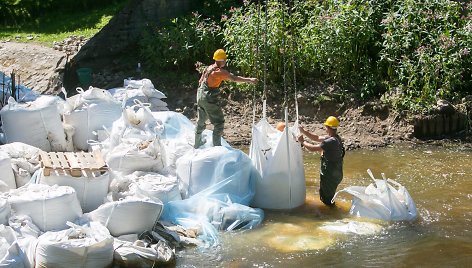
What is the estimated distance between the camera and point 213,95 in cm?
906

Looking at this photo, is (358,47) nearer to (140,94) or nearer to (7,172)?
(140,94)

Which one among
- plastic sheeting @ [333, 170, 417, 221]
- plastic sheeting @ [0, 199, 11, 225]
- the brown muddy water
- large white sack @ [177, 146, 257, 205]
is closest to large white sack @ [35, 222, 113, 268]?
plastic sheeting @ [0, 199, 11, 225]

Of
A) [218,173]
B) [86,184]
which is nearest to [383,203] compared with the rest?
[218,173]

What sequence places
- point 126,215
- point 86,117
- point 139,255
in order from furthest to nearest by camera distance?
point 86,117, point 126,215, point 139,255

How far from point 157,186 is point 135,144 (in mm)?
820

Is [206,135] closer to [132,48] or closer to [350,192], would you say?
[350,192]

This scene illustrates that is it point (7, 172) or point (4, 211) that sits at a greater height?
point (7, 172)

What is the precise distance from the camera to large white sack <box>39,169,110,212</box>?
302 inches

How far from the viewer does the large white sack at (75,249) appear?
21.8ft

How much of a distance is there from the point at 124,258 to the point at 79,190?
111cm

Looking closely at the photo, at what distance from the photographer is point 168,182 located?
324 inches

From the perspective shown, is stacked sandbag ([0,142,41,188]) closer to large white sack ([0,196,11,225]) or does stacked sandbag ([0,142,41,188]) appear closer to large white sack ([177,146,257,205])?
large white sack ([0,196,11,225])

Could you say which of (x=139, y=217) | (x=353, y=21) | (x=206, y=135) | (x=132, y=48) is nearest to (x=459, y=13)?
(x=353, y=21)

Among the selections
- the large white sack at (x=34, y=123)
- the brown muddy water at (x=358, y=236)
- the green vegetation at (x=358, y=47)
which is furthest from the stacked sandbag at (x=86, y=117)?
the green vegetation at (x=358, y=47)
